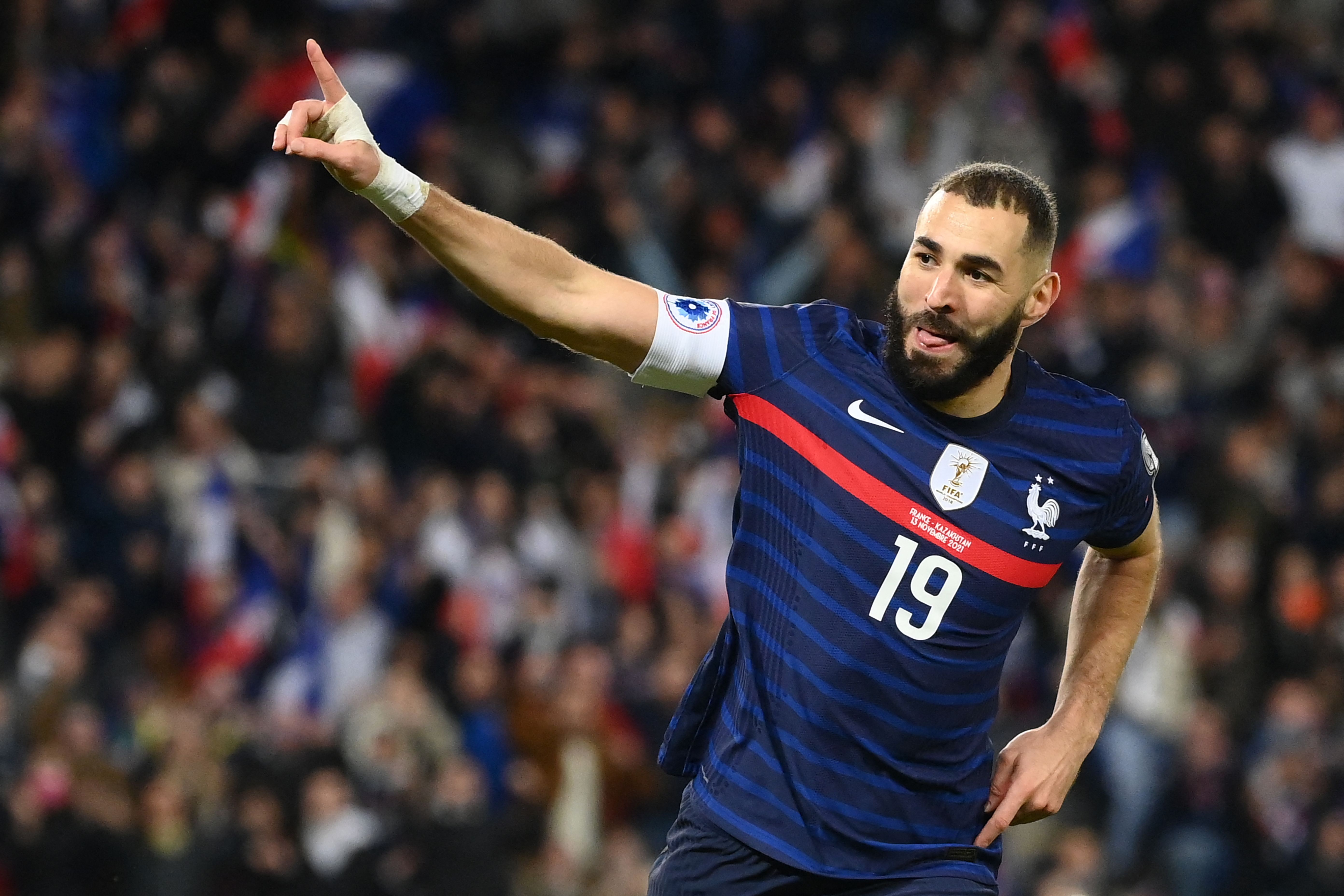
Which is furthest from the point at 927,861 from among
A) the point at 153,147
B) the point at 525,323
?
the point at 153,147

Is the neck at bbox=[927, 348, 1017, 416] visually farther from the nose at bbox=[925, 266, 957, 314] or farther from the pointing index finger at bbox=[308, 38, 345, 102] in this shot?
the pointing index finger at bbox=[308, 38, 345, 102]

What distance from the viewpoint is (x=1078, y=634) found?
4.55 metres

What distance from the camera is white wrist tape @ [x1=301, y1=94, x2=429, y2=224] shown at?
353cm

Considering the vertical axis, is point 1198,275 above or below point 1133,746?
above

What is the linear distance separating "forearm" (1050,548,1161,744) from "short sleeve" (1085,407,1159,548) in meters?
0.14

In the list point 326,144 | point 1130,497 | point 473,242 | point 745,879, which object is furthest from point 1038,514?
point 326,144

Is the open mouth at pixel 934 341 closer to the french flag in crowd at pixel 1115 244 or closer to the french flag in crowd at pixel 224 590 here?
the french flag in crowd at pixel 224 590

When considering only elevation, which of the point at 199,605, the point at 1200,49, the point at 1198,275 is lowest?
the point at 199,605

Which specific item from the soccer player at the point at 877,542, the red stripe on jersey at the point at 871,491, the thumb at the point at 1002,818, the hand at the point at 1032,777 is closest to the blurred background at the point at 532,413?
the hand at the point at 1032,777

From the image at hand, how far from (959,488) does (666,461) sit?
26.9 ft

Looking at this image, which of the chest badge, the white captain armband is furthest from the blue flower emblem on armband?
the chest badge

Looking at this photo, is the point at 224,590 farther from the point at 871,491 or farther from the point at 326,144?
the point at 326,144

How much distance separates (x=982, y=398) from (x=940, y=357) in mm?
192

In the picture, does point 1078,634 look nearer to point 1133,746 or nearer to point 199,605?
point 1133,746
